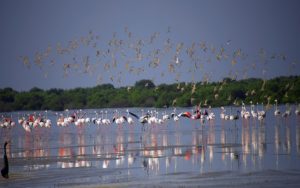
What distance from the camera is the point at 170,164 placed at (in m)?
23.5

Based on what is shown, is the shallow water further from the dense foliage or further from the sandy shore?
the dense foliage

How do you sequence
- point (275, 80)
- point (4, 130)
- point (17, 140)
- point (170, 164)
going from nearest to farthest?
point (170, 164) < point (17, 140) < point (4, 130) < point (275, 80)

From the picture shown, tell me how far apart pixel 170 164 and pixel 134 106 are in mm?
61217

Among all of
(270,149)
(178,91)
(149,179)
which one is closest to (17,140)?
(270,149)

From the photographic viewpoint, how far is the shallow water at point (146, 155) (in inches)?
848

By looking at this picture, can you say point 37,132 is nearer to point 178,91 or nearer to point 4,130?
point 4,130

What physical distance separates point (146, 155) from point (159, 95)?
5322 centimetres

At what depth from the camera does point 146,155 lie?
86.6 feet

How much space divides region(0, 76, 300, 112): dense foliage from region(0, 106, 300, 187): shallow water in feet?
93.5

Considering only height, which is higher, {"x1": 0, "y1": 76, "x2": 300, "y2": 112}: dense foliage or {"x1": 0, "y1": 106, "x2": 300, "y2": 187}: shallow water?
{"x1": 0, "y1": 76, "x2": 300, "y2": 112}: dense foliage

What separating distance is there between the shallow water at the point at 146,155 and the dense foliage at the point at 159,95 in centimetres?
2848

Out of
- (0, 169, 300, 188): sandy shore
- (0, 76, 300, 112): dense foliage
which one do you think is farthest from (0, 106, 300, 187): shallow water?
(0, 76, 300, 112): dense foliage

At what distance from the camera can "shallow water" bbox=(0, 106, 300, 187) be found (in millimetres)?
21547

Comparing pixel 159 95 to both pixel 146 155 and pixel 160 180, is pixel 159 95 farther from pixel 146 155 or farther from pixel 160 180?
pixel 160 180
